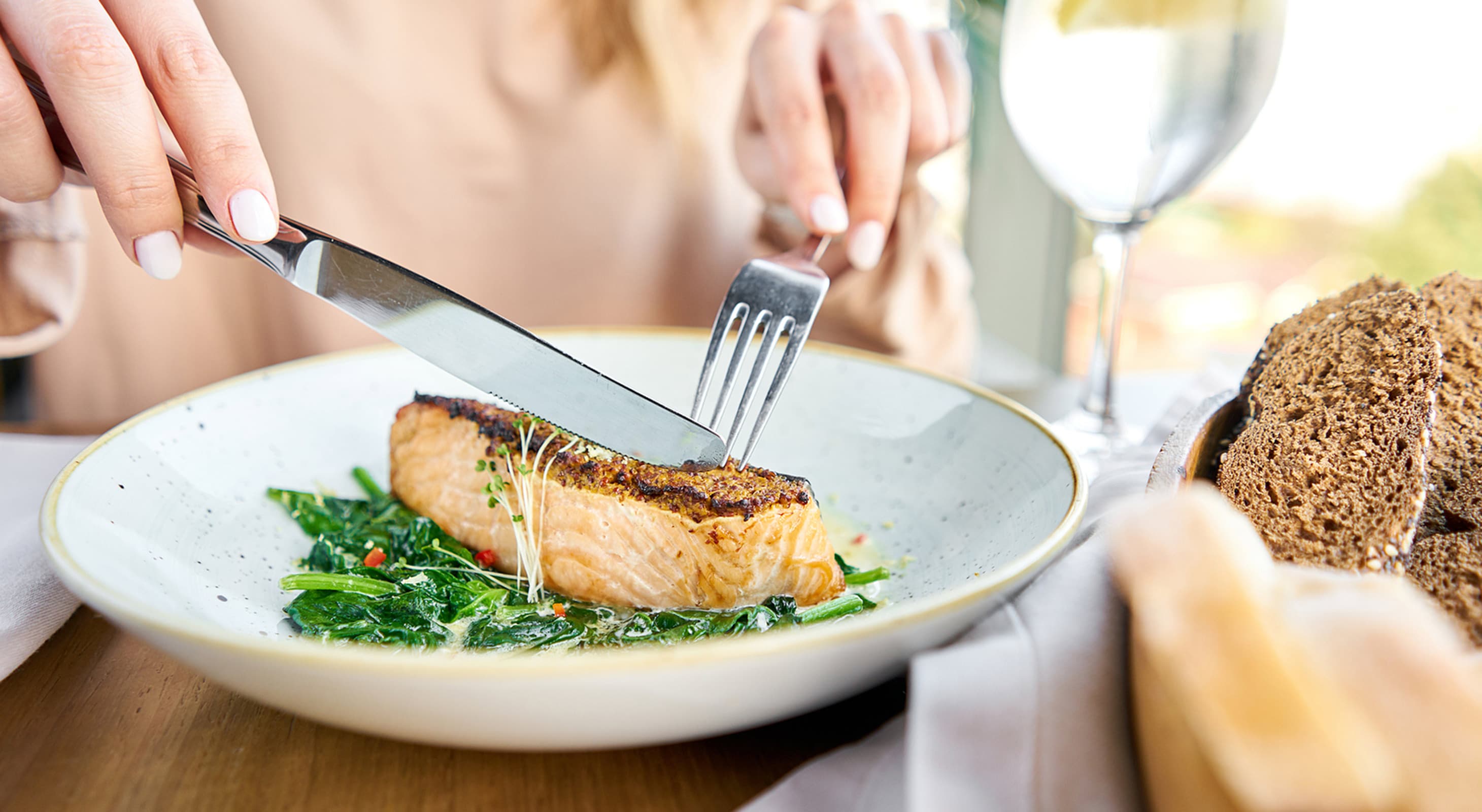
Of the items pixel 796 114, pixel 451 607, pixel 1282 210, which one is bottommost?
pixel 1282 210

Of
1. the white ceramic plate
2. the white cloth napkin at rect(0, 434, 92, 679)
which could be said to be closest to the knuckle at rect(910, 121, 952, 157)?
the white ceramic plate

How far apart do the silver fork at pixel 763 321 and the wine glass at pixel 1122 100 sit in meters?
0.53

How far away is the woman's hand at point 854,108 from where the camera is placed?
190 centimetres

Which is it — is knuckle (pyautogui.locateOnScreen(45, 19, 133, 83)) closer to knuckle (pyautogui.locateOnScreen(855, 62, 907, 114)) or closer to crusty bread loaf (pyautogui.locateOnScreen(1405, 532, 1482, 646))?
knuckle (pyautogui.locateOnScreen(855, 62, 907, 114))

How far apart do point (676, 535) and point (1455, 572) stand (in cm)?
94

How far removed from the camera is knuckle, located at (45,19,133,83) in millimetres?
1210

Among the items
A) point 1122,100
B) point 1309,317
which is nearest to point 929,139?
point 1122,100

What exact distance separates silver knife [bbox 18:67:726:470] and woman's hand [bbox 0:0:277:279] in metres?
0.05

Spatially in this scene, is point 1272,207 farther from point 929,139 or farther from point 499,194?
point 499,194

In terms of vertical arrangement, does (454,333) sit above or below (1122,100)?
below

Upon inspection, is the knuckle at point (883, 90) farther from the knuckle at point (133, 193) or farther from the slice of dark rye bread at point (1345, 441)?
the knuckle at point (133, 193)

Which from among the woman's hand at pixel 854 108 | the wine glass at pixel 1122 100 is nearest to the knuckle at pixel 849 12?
the woman's hand at pixel 854 108

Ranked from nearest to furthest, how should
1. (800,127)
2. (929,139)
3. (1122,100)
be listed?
(1122,100)
(800,127)
(929,139)

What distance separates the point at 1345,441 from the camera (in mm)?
1057
